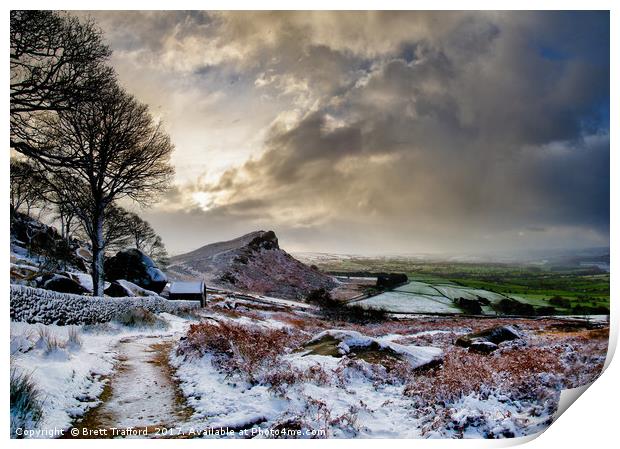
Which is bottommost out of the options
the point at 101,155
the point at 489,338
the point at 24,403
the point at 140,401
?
the point at 140,401

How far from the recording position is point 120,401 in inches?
209

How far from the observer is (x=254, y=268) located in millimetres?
6730

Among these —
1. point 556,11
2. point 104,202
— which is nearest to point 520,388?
point 556,11

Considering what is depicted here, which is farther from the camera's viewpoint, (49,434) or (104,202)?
(104,202)

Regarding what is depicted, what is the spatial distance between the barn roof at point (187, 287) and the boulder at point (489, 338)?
169 inches

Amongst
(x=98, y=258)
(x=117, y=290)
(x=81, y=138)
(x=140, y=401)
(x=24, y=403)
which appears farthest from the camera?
(x=117, y=290)

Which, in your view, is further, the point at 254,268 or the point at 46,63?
the point at 254,268

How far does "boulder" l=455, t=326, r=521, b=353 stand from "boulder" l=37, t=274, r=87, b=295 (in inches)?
271

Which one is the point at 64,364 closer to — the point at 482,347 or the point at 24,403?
the point at 24,403

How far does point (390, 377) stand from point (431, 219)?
8.50ft

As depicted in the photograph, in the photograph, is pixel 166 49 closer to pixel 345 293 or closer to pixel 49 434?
pixel 345 293

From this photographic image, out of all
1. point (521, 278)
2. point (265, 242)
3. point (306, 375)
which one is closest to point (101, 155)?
point (265, 242)

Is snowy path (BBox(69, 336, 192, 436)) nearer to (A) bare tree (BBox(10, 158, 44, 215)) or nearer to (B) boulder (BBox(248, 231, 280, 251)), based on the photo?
(B) boulder (BBox(248, 231, 280, 251))

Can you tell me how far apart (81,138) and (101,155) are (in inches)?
18.0
